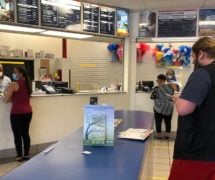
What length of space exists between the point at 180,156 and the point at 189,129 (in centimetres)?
20

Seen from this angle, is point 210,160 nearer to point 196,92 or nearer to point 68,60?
point 196,92

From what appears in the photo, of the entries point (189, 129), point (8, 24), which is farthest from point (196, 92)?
point (8, 24)

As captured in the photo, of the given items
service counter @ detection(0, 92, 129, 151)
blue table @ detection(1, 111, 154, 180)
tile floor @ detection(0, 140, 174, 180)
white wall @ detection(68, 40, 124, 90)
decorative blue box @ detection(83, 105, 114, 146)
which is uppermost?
white wall @ detection(68, 40, 124, 90)

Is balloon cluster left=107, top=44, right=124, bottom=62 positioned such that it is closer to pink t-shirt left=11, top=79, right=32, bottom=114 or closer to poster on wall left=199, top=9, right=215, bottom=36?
poster on wall left=199, top=9, right=215, bottom=36

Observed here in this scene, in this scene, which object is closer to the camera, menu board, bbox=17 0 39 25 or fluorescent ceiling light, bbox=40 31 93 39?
menu board, bbox=17 0 39 25

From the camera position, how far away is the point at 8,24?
200 inches

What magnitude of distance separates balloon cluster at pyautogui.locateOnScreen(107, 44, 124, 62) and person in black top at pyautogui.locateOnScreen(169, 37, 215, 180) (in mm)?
5107

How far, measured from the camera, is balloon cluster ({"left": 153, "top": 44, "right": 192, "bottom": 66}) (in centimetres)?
731

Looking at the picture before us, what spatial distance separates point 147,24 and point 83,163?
18.2ft

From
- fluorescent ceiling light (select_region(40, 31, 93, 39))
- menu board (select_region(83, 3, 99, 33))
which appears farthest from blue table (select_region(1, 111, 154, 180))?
menu board (select_region(83, 3, 99, 33))

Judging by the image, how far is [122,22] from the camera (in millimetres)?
6754

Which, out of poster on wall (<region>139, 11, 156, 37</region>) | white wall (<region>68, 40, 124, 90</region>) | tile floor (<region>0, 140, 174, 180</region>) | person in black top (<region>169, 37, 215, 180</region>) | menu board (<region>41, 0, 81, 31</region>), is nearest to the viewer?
person in black top (<region>169, 37, 215, 180</region>)

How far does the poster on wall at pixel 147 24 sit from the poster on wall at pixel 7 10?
116 inches

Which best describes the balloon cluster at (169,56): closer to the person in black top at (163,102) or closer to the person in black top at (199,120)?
the person in black top at (163,102)
